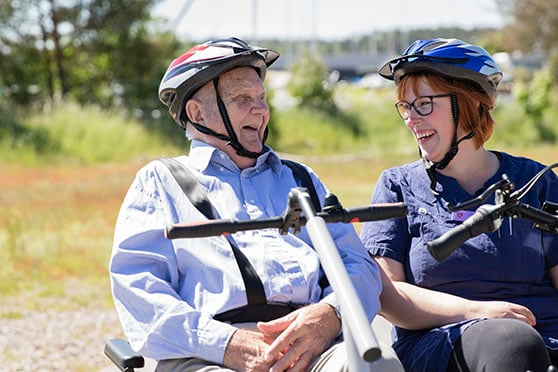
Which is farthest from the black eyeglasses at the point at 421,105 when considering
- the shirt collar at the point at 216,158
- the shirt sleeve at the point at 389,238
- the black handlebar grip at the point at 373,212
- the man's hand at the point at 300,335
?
the black handlebar grip at the point at 373,212

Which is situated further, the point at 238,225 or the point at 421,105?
the point at 421,105

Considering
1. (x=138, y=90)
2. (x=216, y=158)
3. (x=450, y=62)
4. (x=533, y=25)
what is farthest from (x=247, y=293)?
(x=533, y=25)

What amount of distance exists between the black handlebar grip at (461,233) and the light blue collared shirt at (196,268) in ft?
2.59

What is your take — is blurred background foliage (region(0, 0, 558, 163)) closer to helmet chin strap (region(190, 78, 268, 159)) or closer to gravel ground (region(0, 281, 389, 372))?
gravel ground (region(0, 281, 389, 372))

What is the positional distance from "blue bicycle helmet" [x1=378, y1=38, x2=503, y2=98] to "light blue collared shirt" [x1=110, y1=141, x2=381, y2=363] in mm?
621

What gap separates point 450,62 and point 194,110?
920 millimetres

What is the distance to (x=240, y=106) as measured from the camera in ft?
10.7

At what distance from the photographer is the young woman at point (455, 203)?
10.1ft

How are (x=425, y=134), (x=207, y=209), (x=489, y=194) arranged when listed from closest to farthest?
(x=489, y=194) → (x=207, y=209) → (x=425, y=134)

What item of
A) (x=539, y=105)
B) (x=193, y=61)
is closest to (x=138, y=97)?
(x=539, y=105)

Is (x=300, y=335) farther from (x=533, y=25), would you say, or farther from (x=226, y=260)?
(x=533, y=25)

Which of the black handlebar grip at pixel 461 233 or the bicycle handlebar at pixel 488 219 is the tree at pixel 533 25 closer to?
the bicycle handlebar at pixel 488 219

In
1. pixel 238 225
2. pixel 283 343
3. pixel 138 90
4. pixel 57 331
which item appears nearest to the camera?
pixel 238 225

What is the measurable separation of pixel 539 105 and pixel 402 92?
2805cm
